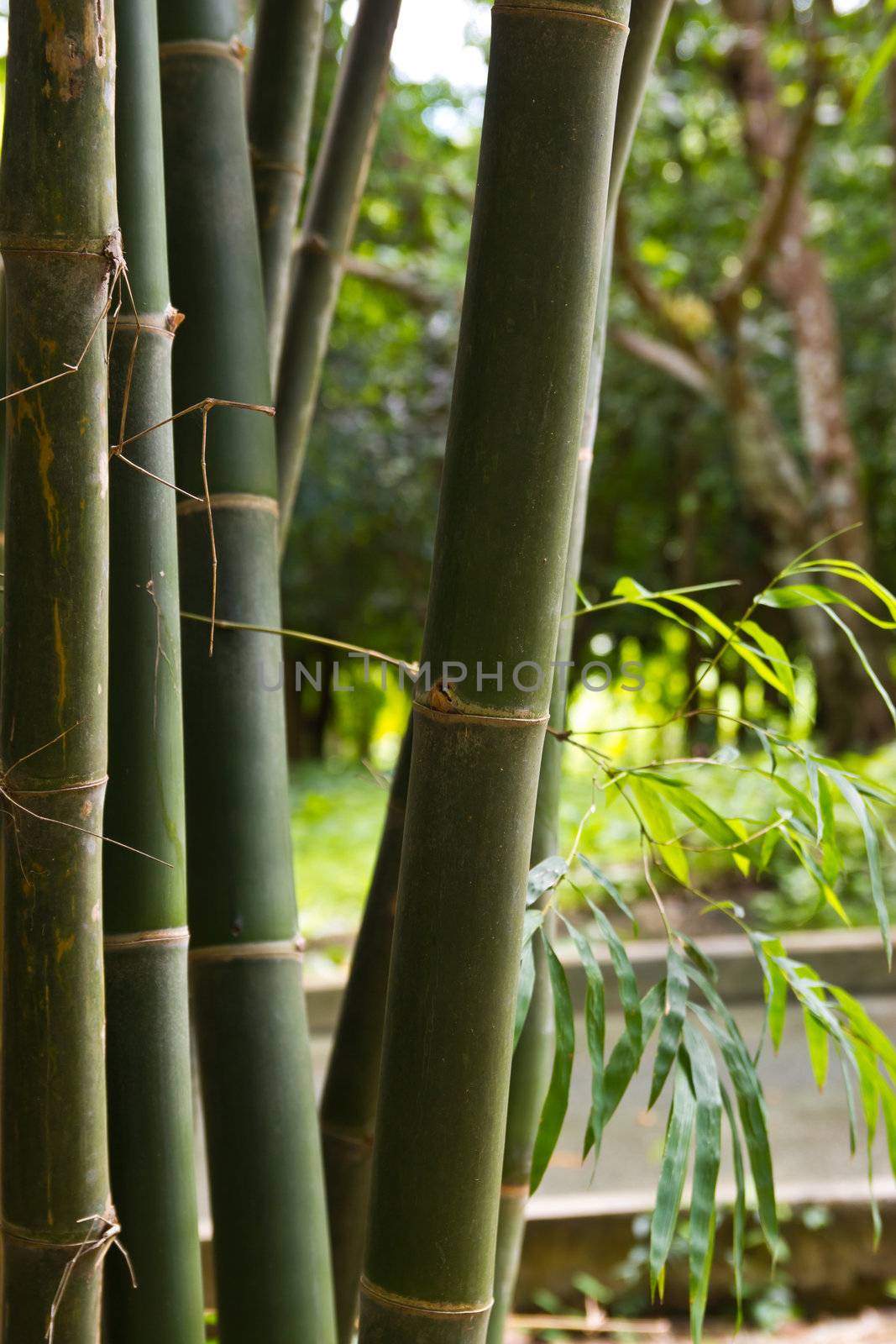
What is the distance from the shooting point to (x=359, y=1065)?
1196 mm

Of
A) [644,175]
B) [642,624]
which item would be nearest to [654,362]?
[644,175]

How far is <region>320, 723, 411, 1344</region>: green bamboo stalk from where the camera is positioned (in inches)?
45.8

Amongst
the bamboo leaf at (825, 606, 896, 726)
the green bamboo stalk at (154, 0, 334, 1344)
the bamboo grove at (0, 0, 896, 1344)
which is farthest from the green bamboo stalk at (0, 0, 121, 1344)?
the bamboo leaf at (825, 606, 896, 726)

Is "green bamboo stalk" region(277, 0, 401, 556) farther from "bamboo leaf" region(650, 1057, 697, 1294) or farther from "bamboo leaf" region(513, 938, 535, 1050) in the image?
"bamboo leaf" region(650, 1057, 697, 1294)

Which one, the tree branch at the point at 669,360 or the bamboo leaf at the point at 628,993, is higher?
the tree branch at the point at 669,360

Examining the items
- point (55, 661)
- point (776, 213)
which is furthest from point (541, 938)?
point (776, 213)

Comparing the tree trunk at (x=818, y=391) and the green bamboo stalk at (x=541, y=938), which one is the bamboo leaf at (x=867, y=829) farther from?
the tree trunk at (x=818, y=391)

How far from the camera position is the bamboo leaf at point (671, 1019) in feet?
3.35

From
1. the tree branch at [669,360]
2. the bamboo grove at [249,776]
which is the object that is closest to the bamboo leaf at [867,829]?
the bamboo grove at [249,776]

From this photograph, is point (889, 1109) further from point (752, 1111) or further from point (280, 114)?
point (280, 114)

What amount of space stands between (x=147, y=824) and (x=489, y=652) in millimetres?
313

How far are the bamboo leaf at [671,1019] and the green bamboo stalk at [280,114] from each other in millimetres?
767

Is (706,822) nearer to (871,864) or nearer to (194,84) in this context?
(871,864)

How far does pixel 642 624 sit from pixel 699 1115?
7956mm
